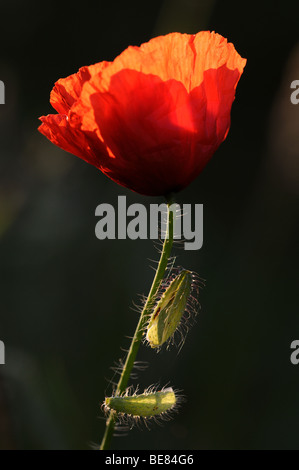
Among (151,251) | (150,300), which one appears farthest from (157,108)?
(151,251)

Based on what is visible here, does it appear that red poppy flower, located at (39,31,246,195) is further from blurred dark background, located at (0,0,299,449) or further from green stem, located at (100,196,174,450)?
blurred dark background, located at (0,0,299,449)

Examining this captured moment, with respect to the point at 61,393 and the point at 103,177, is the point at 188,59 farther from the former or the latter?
the point at 103,177

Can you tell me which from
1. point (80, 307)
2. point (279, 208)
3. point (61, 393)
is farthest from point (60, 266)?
point (279, 208)

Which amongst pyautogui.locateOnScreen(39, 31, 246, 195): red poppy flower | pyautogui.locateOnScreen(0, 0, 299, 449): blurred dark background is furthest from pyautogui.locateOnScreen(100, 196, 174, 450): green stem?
pyautogui.locateOnScreen(0, 0, 299, 449): blurred dark background

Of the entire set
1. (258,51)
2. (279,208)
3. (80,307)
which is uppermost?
(258,51)

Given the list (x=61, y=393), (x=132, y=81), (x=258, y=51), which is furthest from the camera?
(x=258, y=51)

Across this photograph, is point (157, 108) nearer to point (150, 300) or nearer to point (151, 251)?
point (150, 300)
